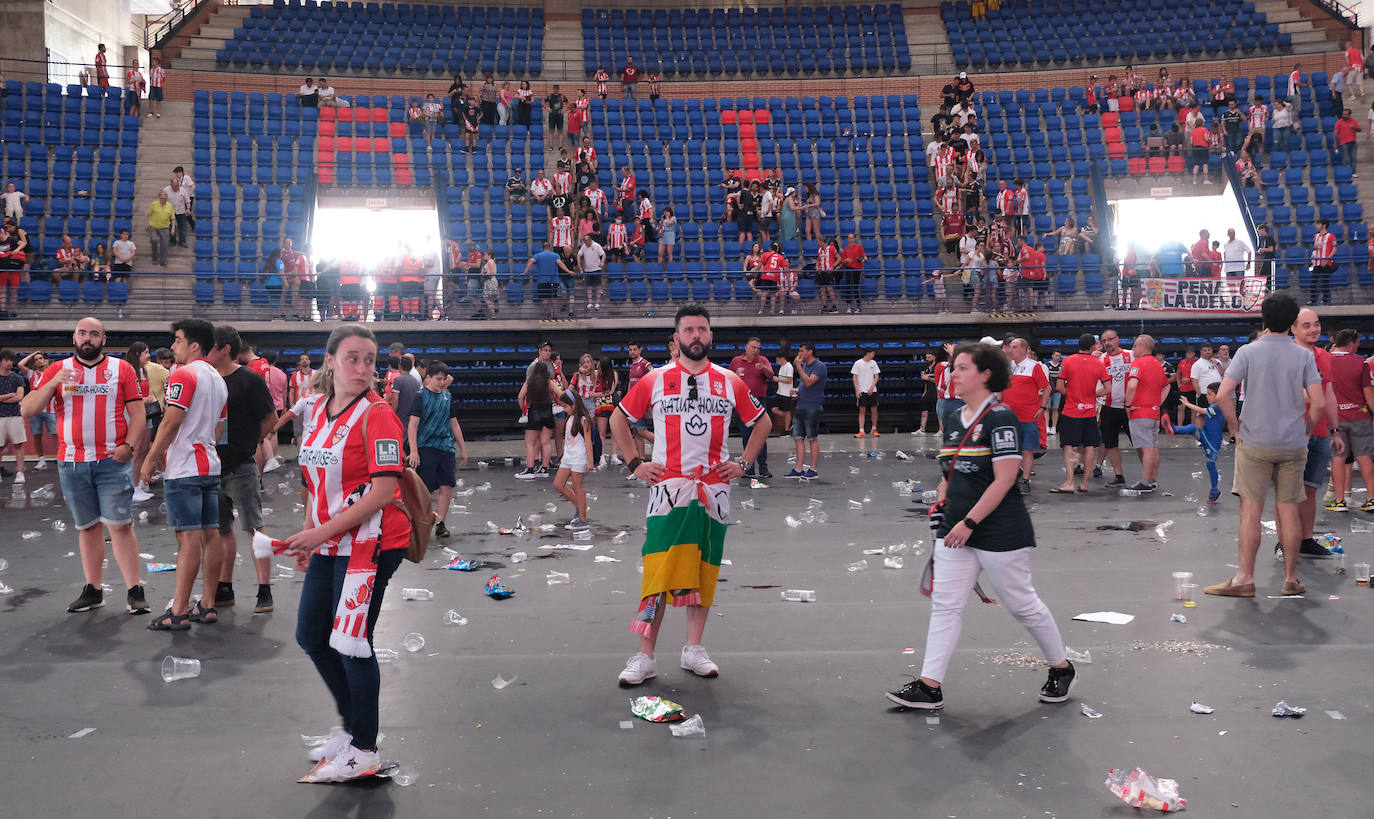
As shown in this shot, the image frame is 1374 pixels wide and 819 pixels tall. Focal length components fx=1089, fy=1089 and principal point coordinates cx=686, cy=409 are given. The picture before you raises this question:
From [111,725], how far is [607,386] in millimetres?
8288

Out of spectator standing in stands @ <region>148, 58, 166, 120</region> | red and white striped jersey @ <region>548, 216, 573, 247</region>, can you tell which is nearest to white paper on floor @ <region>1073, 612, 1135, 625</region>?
red and white striped jersey @ <region>548, 216, 573, 247</region>

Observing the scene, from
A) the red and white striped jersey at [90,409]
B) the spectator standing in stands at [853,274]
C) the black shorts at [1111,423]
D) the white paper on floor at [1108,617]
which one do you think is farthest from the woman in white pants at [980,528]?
the spectator standing in stands at [853,274]

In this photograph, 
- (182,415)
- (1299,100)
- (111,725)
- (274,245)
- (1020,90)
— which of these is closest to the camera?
(111,725)

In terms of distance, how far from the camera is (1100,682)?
5520 mm

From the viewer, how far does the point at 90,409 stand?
7016mm

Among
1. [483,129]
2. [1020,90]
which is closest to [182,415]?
[483,129]

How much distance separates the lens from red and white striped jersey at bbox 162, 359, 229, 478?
6.63 meters

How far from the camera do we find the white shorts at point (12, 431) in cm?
1458

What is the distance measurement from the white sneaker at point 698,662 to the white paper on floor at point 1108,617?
8.26ft

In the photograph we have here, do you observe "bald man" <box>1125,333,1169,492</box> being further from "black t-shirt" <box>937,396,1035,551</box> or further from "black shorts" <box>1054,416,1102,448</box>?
"black t-shirt" <box>937,396,1035,551</box>

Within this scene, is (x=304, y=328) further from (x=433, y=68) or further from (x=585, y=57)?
(x=585, y=57)

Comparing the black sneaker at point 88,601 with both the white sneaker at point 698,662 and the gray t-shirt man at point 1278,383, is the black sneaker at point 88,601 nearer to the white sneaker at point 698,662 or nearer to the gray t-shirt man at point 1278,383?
the white sneaker at point 698,662

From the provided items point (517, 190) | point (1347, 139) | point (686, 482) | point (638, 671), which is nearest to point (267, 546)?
point (638, 671)

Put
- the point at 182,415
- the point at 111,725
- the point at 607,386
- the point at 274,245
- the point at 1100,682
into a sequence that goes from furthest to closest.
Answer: the point at 274,245, the point at 607,386, the point at 182,415, the point at 1100,682, the point at 111,725
